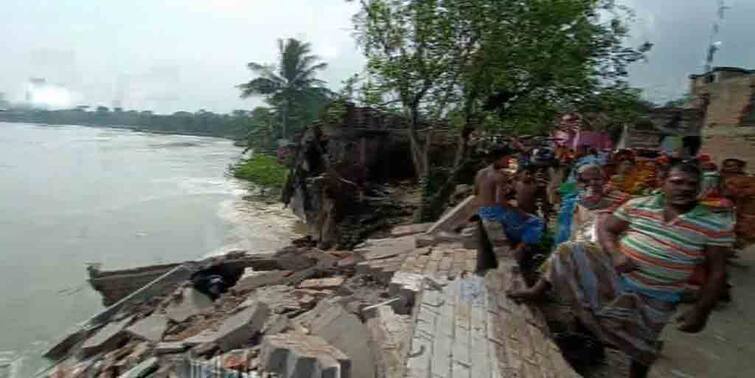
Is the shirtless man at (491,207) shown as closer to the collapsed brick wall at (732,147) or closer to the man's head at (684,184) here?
the man's head at (684,184)

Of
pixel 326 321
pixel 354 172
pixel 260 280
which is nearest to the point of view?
pixel 326 321

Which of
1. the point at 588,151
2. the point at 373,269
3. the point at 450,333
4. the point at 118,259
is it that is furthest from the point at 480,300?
the point at 118,259

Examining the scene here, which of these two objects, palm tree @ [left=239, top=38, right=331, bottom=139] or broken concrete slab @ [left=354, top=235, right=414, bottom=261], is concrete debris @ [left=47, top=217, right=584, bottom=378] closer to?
broken concrete slab @ [left=354, top=235, right=414, bottom=261]

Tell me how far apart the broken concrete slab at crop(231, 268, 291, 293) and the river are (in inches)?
177

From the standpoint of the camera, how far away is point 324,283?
7.09 metres

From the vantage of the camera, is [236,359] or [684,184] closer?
[684,184]

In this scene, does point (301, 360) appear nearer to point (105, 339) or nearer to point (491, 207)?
point (491, 207)

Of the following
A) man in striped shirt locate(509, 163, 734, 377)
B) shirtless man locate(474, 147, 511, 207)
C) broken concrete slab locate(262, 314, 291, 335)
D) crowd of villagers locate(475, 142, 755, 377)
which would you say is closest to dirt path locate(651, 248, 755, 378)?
crowd of villagers locate(475, 142, 755, 377)

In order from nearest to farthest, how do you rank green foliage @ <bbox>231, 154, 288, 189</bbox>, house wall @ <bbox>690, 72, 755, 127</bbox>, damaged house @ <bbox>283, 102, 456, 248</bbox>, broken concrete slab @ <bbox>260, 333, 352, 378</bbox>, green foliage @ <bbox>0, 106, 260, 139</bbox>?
broken concrete slab @ <bbox>260, 333, 352, 378</bbox> → house wall @ <bbox>690, 72, 755, 127</bbox> → damaged house @ <bbox>283, 102, 456, 248</bbox> → green foliage @ <bbox>231, 154, 288, 189</bbox> → green foliage @ <bbox>0, 106, 260, 139</bbox>

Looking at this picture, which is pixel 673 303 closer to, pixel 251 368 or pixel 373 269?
pixel 251 368

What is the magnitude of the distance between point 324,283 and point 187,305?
234 centimetres

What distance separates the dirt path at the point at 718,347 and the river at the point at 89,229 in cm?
978

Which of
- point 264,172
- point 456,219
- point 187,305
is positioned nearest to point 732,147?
point 456,219

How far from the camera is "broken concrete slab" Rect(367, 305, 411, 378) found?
328 centimetres
